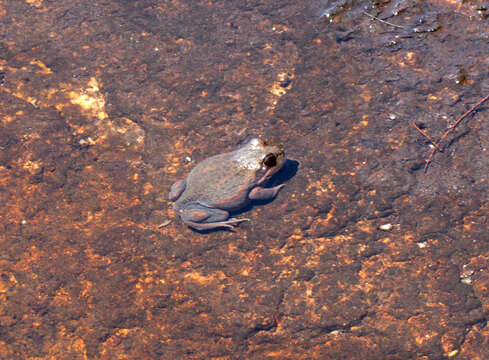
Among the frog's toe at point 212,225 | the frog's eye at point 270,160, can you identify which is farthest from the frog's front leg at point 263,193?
the frog's toe at point 212,225

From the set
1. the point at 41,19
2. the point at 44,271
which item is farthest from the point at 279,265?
the point at 41,19

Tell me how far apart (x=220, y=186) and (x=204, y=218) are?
46 cm

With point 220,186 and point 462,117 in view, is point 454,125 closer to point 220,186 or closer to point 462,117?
point 462,117

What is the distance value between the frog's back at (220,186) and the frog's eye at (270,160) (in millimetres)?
269

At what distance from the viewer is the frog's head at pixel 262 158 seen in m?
5.46

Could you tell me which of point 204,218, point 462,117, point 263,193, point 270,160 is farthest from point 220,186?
point 462,117

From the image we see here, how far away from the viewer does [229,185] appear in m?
5.51

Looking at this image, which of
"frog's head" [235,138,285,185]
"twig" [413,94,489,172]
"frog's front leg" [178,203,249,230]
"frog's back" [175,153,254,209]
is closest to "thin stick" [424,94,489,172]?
"twig" [413,94,489,172]

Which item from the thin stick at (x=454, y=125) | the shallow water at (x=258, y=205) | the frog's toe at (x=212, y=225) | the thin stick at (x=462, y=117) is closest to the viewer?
the shallow water at (x=258, y=205)

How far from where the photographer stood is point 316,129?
19.5ft

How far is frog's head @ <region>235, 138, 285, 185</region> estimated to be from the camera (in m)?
5.46

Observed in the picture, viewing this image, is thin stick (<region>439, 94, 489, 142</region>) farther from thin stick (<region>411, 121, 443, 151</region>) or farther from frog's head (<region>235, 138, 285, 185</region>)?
frog's head (<region>235, 138, 285, 185</region>)

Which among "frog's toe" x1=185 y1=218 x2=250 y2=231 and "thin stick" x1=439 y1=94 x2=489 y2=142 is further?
"thin stick" x1=439 y1=94 x2=489 y2=142

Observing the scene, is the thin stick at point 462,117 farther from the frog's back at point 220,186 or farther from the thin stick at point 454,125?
the frog's back at point 220,186
